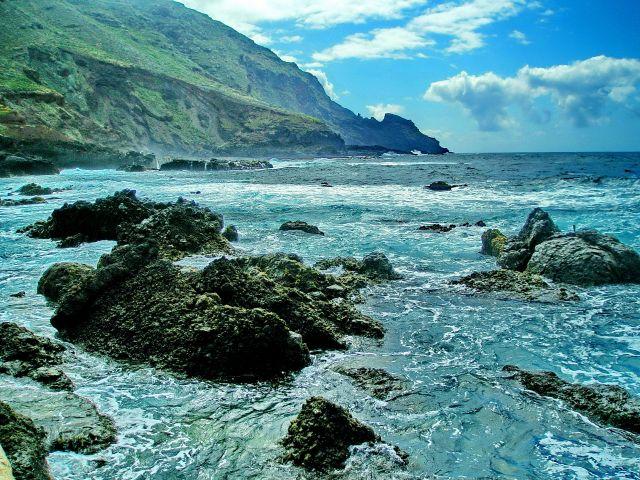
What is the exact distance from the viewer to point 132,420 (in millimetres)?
5387

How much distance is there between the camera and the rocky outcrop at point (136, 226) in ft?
44.6

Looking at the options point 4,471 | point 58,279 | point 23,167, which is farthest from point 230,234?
point 23,167

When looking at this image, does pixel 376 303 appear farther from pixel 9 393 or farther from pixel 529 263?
pixel 9 393

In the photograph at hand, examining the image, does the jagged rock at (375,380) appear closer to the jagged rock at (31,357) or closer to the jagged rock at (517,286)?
the jagged rock at (31,357)

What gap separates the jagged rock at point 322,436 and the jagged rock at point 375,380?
1149mm

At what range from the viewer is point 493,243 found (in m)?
16.2

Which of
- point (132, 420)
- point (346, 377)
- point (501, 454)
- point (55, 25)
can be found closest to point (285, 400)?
point (346, 377)

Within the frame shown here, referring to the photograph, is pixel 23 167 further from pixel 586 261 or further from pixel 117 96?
pixel 117 96

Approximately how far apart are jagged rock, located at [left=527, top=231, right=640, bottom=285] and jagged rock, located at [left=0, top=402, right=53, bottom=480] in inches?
471

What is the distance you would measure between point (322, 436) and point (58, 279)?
7584 millimetres

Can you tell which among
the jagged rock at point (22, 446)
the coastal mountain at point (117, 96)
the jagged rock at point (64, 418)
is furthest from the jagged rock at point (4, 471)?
the coastal mountain at point (117, 96)

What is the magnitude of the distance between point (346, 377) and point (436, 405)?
1295 mm

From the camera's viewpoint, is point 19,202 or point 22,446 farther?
point 19,202

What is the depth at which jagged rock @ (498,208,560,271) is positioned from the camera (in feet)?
46.2
